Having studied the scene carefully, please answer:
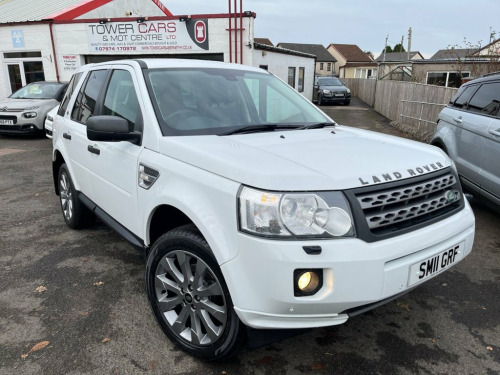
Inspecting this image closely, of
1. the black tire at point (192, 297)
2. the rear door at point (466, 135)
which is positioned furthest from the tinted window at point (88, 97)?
the rear door at point (466, 135)

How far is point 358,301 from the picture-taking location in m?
1.97

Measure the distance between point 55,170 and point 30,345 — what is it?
8.87 feet

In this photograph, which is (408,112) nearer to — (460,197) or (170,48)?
(170,48)

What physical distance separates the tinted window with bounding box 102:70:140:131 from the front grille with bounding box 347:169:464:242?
1.80 meters

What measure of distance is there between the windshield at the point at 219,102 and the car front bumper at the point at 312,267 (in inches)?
45.4

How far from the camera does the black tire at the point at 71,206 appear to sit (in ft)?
14.3

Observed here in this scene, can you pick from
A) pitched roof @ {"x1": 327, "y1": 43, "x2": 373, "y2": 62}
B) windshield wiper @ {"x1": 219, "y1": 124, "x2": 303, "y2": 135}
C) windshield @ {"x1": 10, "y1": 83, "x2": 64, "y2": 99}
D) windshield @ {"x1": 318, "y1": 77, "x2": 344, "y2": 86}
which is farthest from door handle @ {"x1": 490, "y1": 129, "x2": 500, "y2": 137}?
pitched roof @ {"x1": 327, "y1": 43, "x2": 373, "y2": 62}

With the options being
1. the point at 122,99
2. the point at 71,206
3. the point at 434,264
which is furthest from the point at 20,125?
the point at 434,264

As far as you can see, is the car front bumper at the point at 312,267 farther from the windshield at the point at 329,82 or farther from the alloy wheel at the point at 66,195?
the windshield at the point at 329,82

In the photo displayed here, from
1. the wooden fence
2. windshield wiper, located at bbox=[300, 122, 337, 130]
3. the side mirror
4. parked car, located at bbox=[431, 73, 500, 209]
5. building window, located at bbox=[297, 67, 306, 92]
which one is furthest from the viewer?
building window, located at bbox=[297, 67, 306, 92]

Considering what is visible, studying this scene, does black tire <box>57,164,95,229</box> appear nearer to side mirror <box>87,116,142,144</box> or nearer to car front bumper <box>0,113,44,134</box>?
side mirror <box>87,116,142,144</box>

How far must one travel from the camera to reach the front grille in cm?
201

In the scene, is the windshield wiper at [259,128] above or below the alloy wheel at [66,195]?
above

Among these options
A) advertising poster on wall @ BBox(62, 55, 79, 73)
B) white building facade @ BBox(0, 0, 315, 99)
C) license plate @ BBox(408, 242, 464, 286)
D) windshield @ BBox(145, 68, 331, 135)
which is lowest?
license plate @ BBox(408, 242, 464, 286)
